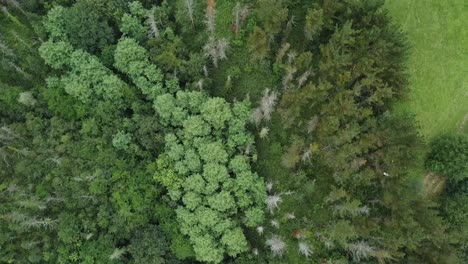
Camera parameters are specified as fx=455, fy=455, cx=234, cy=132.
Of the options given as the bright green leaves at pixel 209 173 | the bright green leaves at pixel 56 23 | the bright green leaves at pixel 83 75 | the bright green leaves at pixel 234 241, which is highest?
the bright green leaves at pixel 56 23

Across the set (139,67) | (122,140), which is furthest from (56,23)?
(122,140)

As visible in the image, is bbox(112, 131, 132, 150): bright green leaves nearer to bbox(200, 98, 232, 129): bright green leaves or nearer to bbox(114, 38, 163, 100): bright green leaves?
bbox(114, 38, 163, 100): bright green leaves

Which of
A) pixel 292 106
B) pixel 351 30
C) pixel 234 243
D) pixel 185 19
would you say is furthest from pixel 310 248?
pixel 185 19

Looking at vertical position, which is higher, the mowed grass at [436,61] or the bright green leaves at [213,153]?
the mowed grass at [436,61]

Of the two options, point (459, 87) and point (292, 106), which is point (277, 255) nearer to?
point (292, 106)

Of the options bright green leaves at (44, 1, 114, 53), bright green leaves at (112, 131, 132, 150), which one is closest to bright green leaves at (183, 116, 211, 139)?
bright green leaves at (112, 131, 132, 150)

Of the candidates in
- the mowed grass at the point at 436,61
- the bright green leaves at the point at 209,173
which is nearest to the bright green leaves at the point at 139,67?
the bright green leaves at the point at 209,173

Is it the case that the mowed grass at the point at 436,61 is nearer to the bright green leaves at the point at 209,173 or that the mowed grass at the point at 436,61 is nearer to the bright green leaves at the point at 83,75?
the bright green leaves at the point at 209,173
